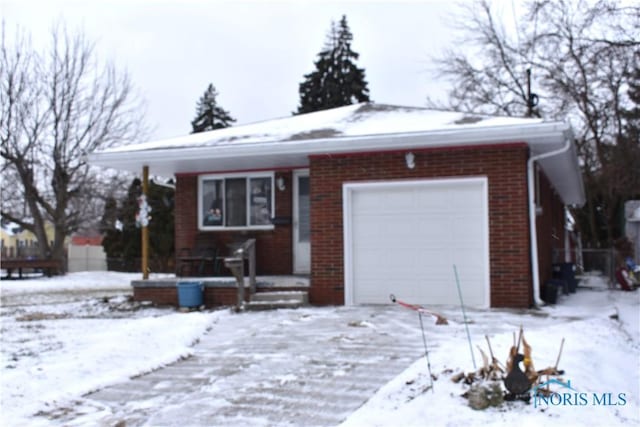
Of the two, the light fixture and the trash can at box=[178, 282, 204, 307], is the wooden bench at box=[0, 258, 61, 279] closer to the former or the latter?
the trash can at box=[178, 282, 204, 307]

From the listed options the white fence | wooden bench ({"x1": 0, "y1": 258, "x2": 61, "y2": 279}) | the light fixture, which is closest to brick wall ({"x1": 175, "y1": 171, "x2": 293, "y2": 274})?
the light fixture

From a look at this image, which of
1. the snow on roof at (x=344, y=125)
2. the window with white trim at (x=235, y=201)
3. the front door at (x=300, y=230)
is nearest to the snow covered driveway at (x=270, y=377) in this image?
the snow on roof at (x=344, y=125)

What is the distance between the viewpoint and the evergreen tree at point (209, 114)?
137 feet

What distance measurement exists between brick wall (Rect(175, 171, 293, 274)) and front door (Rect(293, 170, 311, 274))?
0.33ft

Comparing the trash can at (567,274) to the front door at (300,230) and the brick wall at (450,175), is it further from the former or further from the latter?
the front door at (300,230)

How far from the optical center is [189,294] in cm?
A: 1147

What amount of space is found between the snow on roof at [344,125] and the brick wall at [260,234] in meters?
1.10

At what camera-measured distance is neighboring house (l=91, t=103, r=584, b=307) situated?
10.2m

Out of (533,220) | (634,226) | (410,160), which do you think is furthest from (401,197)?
(634,226)

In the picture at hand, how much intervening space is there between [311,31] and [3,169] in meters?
20.7

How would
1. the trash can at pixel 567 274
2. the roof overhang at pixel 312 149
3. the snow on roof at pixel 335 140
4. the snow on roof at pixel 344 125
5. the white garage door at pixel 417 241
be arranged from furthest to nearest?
the trash can at pixel 567 274 < the snow on roof at pixel 344 125 < the white garage door at pixel 417 241 < the snow on roof at pixel 335 140 < the roof overhang at pixel 312 149

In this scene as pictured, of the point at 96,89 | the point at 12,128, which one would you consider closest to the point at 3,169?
the point at 12,128

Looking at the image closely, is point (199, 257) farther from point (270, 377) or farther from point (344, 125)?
point (270, 377)

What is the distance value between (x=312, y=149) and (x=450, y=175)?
2358mm
